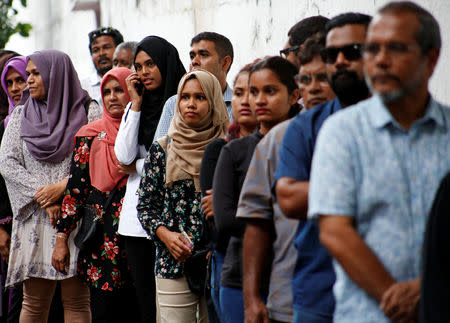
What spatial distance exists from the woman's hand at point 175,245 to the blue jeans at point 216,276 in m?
0.48

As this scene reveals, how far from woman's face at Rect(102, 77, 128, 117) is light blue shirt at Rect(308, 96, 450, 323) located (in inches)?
126

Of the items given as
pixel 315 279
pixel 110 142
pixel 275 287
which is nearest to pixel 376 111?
pixel 315 279

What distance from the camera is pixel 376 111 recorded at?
207 centimetres

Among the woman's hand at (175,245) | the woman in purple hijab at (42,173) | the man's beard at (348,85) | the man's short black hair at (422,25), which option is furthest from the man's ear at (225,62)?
the man's short black hair at (422,25)

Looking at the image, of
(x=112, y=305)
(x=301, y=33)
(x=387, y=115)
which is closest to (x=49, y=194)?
(x=112, y=305)

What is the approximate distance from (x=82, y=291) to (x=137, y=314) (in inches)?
18.0

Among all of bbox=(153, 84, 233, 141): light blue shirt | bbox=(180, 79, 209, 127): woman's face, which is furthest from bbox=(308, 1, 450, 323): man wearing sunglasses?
bbox=(153, 84, 233, 141): light blue shirt

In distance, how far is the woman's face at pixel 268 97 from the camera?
3238 millimetres

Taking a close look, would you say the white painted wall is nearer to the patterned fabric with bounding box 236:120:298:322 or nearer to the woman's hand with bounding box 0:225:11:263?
the patterned fabric with bounding box 236:120:298:322

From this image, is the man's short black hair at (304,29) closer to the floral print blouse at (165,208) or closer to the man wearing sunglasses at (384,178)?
the floral print blouse at (165,208)

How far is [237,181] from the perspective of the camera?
3.19 meters

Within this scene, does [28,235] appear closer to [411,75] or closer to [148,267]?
[148,267]

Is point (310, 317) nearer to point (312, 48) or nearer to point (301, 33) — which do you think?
point (312, 48)

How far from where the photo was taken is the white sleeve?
183 inches
